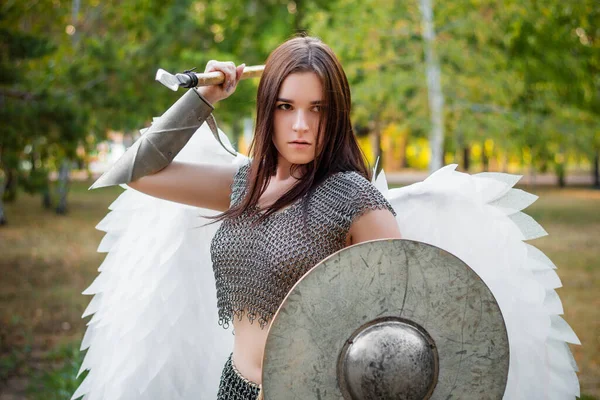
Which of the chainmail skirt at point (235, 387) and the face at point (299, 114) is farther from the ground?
the face at point (299, 114)

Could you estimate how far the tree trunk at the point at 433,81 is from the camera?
1405 cm

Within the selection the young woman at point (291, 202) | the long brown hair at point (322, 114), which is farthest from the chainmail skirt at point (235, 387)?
the long brown hair at point (322, 114)

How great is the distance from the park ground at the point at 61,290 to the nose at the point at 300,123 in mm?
3687

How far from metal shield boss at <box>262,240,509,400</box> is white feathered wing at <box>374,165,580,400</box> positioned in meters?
0.69

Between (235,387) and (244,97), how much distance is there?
16582 mm

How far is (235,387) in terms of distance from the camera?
6.73 ft

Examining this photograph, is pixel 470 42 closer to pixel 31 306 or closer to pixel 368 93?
pixel 368 93

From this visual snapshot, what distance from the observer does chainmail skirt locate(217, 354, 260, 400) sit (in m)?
1.99

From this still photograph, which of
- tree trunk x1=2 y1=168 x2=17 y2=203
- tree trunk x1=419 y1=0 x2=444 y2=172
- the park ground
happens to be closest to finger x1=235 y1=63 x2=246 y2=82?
the park ground

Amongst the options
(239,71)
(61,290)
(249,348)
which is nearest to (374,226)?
(249,348)

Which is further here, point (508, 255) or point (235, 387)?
point (508, 255)

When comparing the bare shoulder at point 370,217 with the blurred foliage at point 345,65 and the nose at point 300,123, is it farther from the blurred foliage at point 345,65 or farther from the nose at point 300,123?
the blurred foliage at point 345,65

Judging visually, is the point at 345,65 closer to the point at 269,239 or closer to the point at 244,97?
the point at 244,97

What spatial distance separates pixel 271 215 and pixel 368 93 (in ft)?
41.0
